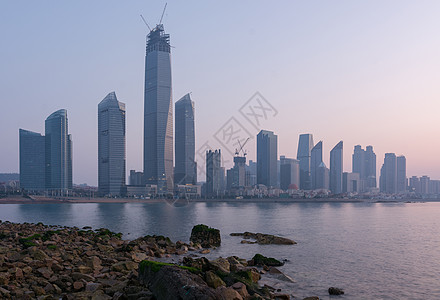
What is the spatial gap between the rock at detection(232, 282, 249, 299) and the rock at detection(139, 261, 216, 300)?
9.22 ft

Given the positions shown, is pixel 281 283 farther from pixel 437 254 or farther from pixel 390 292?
pixel 437 254

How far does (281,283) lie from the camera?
30.7 metres

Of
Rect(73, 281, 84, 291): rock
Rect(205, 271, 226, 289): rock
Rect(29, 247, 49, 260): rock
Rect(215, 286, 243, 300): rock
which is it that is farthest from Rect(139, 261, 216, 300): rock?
Rect(29, 247, 49, 260): rock

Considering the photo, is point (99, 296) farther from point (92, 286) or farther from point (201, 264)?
Answer: point (201, 264)

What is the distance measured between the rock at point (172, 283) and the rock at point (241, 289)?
2.81 metres

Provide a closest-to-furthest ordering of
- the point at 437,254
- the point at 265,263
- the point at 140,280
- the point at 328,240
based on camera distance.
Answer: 1. the point at 140,280
2. the point at 265,263
3. the point at 437,254
4. the point at 328,240

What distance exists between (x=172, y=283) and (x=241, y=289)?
5366mm

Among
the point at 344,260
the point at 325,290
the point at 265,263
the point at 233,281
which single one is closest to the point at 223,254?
the point at 265,263

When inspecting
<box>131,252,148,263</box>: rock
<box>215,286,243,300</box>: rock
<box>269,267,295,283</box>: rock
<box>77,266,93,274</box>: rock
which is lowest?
<box>269,267,295,283</box>: rock

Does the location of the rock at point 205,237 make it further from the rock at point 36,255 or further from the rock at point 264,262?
the rock at point 36,255

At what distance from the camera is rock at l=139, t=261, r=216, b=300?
59.4 feet

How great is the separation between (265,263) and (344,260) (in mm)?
11626

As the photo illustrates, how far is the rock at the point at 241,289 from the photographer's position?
73.3ft

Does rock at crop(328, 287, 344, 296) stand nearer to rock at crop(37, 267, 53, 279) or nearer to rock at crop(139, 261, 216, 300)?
rock at crop(139, 261, 216, 300)
